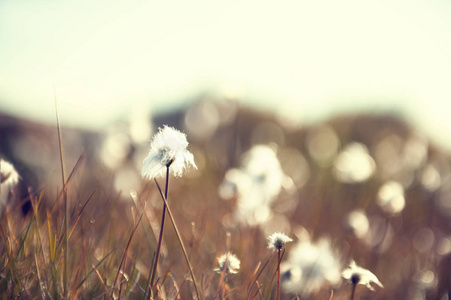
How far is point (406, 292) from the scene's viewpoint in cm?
254

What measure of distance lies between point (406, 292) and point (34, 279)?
2157mm

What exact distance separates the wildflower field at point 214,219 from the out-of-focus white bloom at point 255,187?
0.01 metres

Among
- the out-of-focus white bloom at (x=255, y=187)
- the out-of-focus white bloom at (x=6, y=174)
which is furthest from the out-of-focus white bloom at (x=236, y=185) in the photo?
the out-of-focus white bloom at (x=6, y=174)

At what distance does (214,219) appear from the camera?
332 centimetres

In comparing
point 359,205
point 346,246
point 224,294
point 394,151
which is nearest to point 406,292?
point 346,246

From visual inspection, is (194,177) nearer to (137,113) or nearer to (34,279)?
(137,113)

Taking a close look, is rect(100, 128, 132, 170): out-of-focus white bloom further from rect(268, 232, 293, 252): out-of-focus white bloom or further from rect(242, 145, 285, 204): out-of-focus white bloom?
rect(268, 232, 293, 252): out-of-focus white bloom

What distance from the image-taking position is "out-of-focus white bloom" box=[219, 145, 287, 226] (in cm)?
289

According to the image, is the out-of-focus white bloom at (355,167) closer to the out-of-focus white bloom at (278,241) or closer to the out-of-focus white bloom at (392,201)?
the out-of-focus white bloom at (392,201)

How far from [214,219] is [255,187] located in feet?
1.60

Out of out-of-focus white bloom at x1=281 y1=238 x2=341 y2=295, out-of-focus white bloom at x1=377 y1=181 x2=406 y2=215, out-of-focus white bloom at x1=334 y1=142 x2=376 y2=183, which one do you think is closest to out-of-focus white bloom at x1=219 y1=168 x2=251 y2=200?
out-of-focus white bloom at x1=281 y1=238 x2=341 y2=295

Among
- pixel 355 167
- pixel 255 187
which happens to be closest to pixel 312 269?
pixel 255 187

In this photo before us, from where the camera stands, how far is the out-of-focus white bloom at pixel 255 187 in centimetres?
289

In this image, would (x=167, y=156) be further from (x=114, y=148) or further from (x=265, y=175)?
(x=114, y=148)
